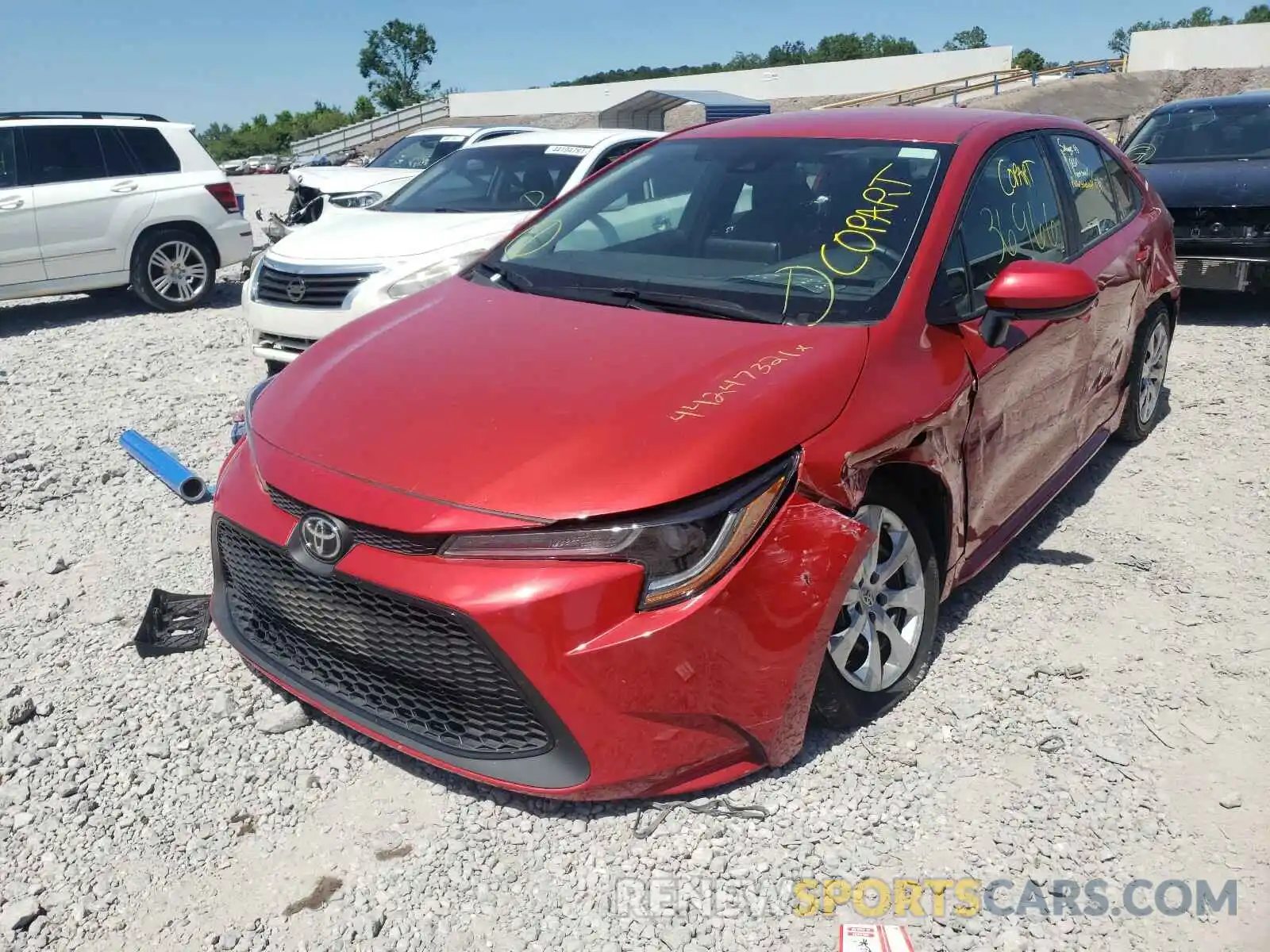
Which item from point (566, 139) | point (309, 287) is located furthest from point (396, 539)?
point (566, 139)

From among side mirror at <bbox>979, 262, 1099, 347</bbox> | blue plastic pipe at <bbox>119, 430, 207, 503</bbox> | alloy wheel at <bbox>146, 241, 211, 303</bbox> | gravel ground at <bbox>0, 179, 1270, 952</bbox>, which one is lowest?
gravel ground at <bbox>0, 179, 1270, 952</bbox>

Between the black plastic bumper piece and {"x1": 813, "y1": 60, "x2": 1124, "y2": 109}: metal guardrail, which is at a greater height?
{"x1": 813, "y1": 60, "x2": 1124, "y2": 109}: metal guardrail

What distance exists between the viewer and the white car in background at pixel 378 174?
1145 cm

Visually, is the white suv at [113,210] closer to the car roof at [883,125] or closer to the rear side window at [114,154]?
the rear side window at [114,154]

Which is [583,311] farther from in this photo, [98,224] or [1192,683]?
[98,224]

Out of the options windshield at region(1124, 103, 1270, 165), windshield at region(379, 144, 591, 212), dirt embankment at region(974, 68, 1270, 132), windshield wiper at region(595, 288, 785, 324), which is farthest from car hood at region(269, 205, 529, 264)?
dirt embankment at region(974, 68, 1270, 132)

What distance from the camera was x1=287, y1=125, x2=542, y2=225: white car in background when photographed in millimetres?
11445

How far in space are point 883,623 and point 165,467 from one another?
11.9 ft

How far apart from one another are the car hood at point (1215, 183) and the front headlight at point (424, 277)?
5303 mm

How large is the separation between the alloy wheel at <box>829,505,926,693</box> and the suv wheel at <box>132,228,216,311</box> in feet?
27.8

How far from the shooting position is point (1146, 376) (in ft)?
16.8

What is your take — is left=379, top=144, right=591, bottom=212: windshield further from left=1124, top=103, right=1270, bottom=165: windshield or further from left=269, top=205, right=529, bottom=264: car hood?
left=1124, top=103, right=1270, bottom=165: windshield

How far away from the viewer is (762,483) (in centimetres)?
244

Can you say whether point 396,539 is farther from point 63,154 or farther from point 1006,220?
point 63,154
